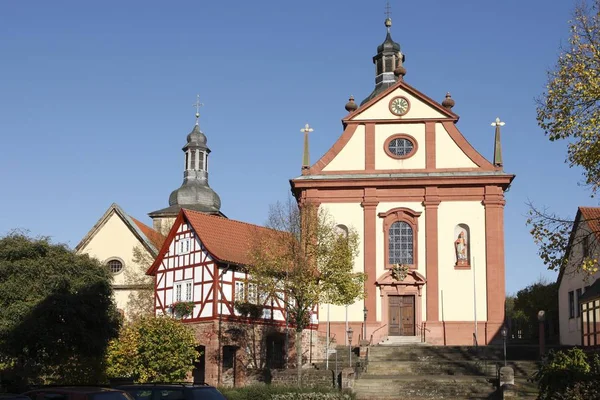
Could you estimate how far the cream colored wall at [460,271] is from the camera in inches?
1703

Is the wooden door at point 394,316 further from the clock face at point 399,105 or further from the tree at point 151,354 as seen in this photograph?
the tree at point 151,354

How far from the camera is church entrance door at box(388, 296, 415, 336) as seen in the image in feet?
144

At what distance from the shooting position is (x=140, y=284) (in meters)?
50.9

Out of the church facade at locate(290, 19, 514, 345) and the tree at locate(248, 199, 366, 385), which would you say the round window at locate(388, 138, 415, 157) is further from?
the tree at locate(248, 199, 366, 385)

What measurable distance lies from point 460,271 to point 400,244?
3.37m

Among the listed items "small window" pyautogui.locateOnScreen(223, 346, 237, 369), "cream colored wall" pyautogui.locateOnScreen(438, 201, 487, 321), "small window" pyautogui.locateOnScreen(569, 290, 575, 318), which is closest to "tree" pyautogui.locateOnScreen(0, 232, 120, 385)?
"small window" pyautogui.locateOnScreen(223, 346, 237, 369)

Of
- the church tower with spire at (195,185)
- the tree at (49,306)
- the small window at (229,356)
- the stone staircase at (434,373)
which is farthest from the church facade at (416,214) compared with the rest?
the church tower with spire at (195,185)

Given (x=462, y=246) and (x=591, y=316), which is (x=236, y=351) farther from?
(x=591, y=316)

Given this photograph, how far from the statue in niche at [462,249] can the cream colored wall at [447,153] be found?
12.2ft

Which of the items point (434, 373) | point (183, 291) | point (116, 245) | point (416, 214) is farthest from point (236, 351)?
point (116, 245)

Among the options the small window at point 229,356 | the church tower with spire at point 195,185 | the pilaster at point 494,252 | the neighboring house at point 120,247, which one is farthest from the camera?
the church tower with spire at point 195,185

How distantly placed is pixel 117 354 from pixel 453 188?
1960cm

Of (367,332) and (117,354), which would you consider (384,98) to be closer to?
(367,332)

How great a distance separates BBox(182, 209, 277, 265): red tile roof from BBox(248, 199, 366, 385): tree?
1.16 metres
